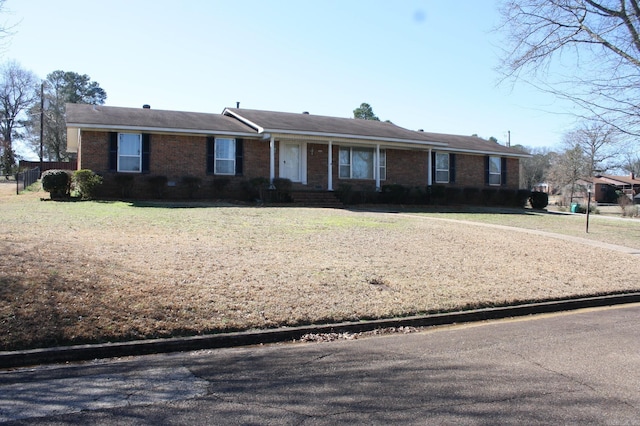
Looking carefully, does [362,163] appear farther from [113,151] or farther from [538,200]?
[113,151]

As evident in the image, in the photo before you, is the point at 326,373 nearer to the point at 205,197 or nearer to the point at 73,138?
the point at 205,197

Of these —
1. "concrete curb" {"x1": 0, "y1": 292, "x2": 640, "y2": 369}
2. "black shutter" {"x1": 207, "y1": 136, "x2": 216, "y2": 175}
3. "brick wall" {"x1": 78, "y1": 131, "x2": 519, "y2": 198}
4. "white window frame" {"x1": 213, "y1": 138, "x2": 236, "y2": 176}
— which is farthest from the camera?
"white window frame" {"x1": 213, "y1": 138, "x2": 236, "y2": 176}

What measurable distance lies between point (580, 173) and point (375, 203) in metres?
41.8

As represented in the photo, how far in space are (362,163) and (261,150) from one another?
5.54 m

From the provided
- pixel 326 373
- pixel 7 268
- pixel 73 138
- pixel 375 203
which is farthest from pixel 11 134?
pixel 326 373

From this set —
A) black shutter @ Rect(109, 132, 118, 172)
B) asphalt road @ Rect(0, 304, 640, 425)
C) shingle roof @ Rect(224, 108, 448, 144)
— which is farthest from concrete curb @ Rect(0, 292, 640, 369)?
black shutter @ Rect(109, 132, 118, 172)

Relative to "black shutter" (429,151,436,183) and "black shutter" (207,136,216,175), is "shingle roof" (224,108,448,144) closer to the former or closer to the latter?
"black shutter" (429,151,436,183)

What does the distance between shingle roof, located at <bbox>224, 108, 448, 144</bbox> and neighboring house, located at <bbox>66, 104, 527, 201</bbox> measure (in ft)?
0.17

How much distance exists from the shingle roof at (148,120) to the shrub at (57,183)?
7.24 feet

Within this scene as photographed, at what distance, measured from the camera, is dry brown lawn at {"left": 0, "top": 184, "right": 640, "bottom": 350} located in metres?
6.47

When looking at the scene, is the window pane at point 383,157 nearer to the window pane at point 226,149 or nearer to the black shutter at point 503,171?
the window pane at point 226,149

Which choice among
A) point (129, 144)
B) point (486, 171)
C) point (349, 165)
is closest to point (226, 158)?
point (129, 144)

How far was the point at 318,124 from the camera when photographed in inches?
1025

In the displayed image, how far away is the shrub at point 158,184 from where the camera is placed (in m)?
21.2
